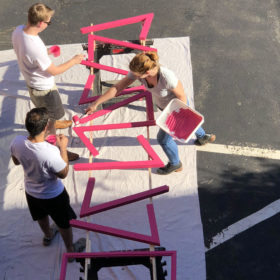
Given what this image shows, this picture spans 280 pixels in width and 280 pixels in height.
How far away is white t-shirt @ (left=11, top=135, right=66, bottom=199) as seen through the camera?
2.88 meters

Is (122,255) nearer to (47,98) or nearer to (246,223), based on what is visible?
(246,223)

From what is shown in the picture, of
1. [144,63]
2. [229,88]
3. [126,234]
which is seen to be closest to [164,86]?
[144,63]

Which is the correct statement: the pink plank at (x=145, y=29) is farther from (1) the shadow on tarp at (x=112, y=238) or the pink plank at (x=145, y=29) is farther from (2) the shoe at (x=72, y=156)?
(1) the shadow on tarp at (x=112, y=238)

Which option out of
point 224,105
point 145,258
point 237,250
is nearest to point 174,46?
Result: point 224,105

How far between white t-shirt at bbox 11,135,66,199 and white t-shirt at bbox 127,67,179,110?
1.30 metres

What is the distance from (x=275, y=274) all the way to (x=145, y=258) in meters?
1.67

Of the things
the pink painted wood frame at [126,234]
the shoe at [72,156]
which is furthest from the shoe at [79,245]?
the shoe at [72,156]

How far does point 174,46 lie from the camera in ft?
20.4

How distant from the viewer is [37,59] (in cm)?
389

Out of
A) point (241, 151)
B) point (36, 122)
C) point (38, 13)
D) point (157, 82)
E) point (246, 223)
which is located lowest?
point (246, 223)

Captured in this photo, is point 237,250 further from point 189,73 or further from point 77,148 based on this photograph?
point 189,73

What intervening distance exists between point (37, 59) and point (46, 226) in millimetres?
1861

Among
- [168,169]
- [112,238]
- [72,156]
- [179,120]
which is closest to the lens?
[179,120]

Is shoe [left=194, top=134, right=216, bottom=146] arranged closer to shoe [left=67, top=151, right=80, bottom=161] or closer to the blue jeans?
the blue jeans
